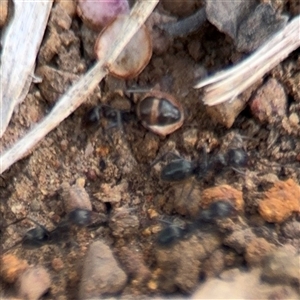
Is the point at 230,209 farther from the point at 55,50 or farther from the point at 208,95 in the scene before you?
the point at 55,50

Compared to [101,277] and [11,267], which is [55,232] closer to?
[11,267]

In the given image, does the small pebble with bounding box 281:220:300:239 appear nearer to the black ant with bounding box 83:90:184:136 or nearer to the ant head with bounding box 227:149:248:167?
the ant head with bounding box 227:149:248:167

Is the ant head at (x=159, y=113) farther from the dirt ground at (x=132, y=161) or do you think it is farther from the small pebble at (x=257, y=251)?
the small pebble at (x=257, y=251)

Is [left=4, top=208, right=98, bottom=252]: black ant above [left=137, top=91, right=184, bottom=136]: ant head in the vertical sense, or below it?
below

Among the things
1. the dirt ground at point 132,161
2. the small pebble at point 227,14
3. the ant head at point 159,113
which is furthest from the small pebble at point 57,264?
the small pebble at point 227,14

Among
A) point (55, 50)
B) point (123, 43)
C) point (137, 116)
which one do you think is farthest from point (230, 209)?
point (55, 50)

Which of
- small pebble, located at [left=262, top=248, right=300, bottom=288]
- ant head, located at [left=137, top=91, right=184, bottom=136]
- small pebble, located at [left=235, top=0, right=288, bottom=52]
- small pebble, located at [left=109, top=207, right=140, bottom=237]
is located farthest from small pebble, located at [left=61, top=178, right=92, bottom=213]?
small pebble, located at [left=235, top=0, right=288, bottom=52]

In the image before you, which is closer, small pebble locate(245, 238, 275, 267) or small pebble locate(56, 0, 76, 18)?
small pebble locate(245, 238, 275, 267)
